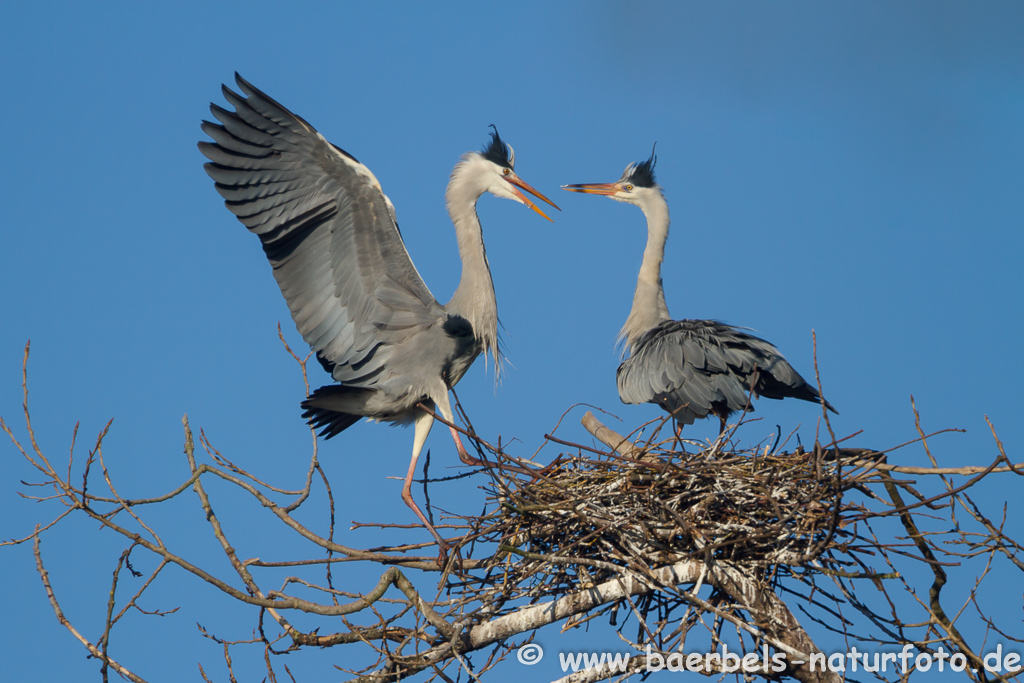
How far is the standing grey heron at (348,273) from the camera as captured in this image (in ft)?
18.4

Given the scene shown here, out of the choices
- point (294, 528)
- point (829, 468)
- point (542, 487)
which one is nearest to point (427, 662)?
point (294, 528)

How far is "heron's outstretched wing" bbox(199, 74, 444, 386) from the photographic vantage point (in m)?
5.61

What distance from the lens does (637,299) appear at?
795cm

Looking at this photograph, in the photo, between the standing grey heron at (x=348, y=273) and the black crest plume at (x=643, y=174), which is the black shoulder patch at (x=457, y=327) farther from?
the black crest plume at (x=643, y=174)

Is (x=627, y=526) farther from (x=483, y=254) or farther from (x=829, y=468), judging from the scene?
(x=483, y=254)

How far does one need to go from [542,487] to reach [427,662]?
3.67ft

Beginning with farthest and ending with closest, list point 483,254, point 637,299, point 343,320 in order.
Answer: point 637,299 → point 483,254 → point 343,320

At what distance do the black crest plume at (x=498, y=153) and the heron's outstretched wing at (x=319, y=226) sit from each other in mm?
1401

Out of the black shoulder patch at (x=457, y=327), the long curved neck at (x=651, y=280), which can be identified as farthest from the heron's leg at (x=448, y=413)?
the long curved neck at (x=651, y=280)

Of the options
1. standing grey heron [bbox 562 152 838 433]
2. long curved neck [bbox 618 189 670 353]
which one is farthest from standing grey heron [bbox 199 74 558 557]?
long curved neck [bbox 618 189 670 353]

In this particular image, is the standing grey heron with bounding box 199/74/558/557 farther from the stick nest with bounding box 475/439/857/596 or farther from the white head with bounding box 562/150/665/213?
the white head with bounding box 562/150/665/213

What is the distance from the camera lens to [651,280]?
26.2 ft

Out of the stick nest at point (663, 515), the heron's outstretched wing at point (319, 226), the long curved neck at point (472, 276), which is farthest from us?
the long curved neck at point (472, 276)

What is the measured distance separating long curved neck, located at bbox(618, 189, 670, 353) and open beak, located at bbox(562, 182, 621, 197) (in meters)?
0.33
